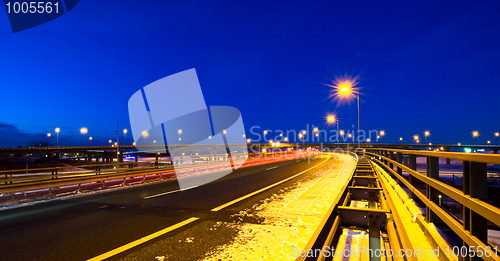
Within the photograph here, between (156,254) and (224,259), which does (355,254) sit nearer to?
(224,259)

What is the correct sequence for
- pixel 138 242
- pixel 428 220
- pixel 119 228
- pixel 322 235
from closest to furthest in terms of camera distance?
pixel 322 235, pixel 428 220, pixel 138 242, pixel 119 228

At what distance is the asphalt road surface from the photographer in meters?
4.61

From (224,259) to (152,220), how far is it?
324cm

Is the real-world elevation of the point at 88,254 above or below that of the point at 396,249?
below

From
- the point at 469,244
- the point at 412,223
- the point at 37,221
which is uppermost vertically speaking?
the point at 469,244

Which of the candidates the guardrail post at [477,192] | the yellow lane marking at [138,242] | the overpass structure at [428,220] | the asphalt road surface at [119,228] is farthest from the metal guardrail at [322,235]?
the yellow lane marking at [138,242]

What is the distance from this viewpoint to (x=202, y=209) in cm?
773

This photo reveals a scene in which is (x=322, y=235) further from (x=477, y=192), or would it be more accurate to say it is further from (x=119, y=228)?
(x=119, y=228)

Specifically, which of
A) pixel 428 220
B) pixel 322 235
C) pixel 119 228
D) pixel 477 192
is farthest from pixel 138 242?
pixel 477 192

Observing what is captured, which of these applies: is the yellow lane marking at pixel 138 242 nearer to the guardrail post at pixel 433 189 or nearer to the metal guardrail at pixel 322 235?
the metal guardrail at pixel 322 235

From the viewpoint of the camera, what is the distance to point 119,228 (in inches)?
237

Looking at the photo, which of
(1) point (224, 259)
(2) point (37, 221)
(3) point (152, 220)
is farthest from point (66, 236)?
(1) point (224, 259)

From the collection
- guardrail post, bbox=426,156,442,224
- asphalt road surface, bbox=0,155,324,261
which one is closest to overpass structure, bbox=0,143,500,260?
guardrail post, bbox=426,156,442,224

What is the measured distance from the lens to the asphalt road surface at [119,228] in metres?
4.61
